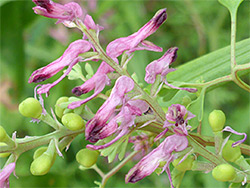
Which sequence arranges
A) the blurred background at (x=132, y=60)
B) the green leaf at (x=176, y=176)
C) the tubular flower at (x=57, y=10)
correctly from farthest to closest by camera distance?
the blurred background at (x=132, y=60) → the green leaf at (x=176, y=176) → the tubular flower at (x=57, y=10)

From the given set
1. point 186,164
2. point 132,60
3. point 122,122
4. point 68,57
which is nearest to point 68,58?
point 68,57

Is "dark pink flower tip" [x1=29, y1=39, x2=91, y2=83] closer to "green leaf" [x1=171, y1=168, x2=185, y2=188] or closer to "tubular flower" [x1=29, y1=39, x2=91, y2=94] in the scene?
"tubular flower" [x1=29, y1=39, x2=91, y2=94]

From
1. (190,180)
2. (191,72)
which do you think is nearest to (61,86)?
(190,180)

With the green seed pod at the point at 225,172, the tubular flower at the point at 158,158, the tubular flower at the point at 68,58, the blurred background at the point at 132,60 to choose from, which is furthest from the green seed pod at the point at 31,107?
the blurred background at the point at 132,60

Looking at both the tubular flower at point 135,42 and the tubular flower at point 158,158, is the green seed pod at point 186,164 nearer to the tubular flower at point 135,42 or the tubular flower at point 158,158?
the tubular flower at point 158,158

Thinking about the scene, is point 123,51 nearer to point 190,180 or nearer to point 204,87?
point 204,87
